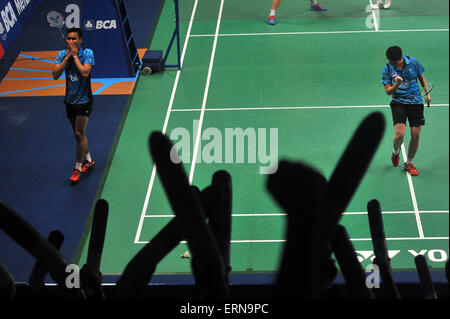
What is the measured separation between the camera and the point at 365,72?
40.3ft

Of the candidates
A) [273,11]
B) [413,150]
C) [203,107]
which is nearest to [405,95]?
[413,150]

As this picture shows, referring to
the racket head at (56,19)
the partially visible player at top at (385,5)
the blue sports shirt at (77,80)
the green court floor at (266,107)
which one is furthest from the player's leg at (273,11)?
the blue sports shirt at (77,80)

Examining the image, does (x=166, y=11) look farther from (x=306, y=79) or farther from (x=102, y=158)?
(x=102, y=158)

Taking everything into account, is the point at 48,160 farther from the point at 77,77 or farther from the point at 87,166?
the point at 77,77

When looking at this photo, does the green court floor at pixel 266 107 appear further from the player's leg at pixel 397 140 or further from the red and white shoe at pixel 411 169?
the player's leg at pixel 397 140

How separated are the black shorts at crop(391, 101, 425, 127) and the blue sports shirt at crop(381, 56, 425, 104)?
146mm

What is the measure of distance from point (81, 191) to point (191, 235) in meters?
9.26

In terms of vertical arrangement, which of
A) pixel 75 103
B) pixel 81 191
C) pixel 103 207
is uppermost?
pixel 103 207

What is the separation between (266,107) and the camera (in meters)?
11.4

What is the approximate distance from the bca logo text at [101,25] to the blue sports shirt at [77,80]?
377 centimetres

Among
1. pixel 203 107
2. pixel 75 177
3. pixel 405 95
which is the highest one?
pixel 405 95

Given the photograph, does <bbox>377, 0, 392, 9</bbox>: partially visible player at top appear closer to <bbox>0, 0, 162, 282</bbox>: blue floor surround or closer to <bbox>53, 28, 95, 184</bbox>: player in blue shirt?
<bbox>0, 0, 162, 282</bbox>: blue floor surround

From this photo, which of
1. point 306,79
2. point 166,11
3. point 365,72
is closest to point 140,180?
point 306,79

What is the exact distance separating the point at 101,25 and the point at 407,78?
7.44m
